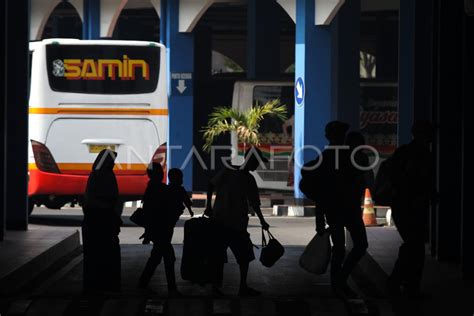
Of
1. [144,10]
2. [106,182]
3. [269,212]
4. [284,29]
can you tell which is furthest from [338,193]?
[284,29]

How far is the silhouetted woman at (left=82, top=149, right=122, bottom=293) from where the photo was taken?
518 inches

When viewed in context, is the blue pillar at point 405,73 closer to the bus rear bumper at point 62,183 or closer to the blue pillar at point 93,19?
the bus rear bumper at point 62,183

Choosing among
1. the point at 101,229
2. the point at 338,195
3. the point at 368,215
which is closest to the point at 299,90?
the point at 368,215

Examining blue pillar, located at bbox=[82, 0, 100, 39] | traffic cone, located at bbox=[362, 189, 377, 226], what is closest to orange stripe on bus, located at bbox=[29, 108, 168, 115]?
traffic cone, located at bbox=[362, 189, 377, 226]

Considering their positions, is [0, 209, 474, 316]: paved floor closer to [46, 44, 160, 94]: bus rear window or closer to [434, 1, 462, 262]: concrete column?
[434, 1, 462, 262]: concrete column

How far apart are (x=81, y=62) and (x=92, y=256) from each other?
38.0 feet

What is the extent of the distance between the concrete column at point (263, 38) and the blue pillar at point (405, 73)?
422 inches

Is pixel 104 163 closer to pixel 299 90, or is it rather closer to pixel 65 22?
pixel 299 90

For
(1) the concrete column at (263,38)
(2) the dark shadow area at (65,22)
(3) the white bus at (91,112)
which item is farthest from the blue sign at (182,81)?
(2) the dark shadow area at (65,22)

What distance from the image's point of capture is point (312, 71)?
29.1 meters

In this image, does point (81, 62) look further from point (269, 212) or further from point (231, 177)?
point (231, 177)

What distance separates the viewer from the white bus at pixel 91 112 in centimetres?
2428

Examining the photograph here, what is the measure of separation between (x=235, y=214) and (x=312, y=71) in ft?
53.4

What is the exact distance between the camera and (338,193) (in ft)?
42.2
